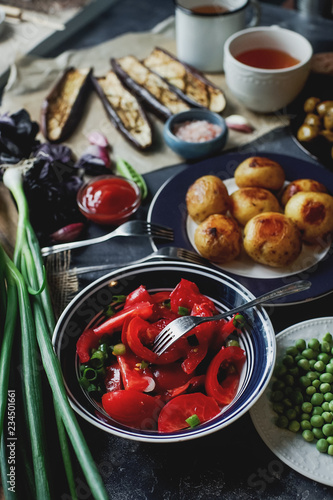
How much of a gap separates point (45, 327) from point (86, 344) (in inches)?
5.6

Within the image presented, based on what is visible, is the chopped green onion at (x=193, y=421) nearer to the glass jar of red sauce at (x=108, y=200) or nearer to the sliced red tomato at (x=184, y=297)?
the sliced red tomato at (x=184, y=297)

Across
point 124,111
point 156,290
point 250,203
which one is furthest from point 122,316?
point 124,111

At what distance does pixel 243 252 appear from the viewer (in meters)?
1.88

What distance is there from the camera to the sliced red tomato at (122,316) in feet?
4.95

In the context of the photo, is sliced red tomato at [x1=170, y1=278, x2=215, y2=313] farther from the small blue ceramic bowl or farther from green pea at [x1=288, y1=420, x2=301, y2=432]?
the small blue ceramic bowl

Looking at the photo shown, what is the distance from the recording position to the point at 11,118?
89.9 inches

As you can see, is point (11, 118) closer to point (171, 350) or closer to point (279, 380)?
point (171, 350)

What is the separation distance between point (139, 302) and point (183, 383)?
0.90ft

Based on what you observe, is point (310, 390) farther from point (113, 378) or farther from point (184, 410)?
point (113, 378)

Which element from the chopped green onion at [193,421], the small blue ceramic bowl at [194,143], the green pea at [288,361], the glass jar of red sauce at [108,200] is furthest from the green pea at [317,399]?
the small blue ceramic bowl at [194,143]

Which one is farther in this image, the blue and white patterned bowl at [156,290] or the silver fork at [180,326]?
the silver fork at [180,326]

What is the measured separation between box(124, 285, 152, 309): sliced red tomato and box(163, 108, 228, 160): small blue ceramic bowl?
0.93 metres

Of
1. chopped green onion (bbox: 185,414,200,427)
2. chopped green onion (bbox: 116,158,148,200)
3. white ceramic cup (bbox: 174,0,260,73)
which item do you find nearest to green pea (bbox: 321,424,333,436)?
chopped green onion (bbox: 185,414,200,427)

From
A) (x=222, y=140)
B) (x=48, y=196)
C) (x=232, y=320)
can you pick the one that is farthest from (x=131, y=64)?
(x=232, y=320)
